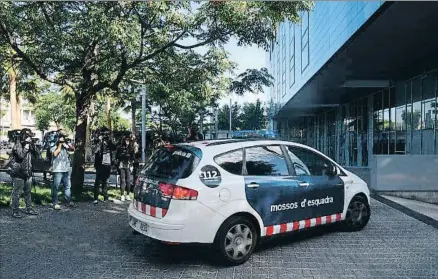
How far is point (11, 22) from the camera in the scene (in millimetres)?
8789

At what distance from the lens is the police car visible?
5031mm

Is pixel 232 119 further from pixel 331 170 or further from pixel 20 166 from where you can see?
pixel 331 170

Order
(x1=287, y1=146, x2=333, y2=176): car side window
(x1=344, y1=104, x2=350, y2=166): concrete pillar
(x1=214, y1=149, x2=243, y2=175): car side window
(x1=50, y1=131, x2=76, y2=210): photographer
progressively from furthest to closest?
(x1=344, y1=104, x2=350, y2=166): concrete pillar → (x1=50, y1=131, x2=76, y2=210): photographer → (x1=287, y1=146, x2=333, y2=176): car side window → (x1=214, y1=149, x2=243, y2=175): car side window

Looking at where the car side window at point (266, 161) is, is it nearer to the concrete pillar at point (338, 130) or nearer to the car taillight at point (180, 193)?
the car taillight at point (180, 193)

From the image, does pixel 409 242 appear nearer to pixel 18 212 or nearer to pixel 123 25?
pixel 123 25

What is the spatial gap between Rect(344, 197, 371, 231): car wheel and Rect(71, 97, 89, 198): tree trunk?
22.2 ft

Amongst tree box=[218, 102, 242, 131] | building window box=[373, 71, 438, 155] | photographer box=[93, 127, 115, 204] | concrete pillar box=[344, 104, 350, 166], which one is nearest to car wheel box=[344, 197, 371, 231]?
photographer box=[93, 127, 115, 204]

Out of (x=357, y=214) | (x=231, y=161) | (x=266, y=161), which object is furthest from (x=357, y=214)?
(x=231, y=161)

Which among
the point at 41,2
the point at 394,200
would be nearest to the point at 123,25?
the point at 41,2

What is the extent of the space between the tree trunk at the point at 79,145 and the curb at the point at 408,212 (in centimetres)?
757

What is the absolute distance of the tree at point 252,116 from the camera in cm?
5969

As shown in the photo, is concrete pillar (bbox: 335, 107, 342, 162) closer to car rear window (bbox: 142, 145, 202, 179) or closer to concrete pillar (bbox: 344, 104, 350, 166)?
concrete pillar (bbox: 344, 104, 350, 166)

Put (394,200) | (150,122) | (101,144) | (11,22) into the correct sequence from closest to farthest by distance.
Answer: (11,22) → (101,144) → (394,200) → (150,122)

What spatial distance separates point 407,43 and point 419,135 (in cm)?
542
